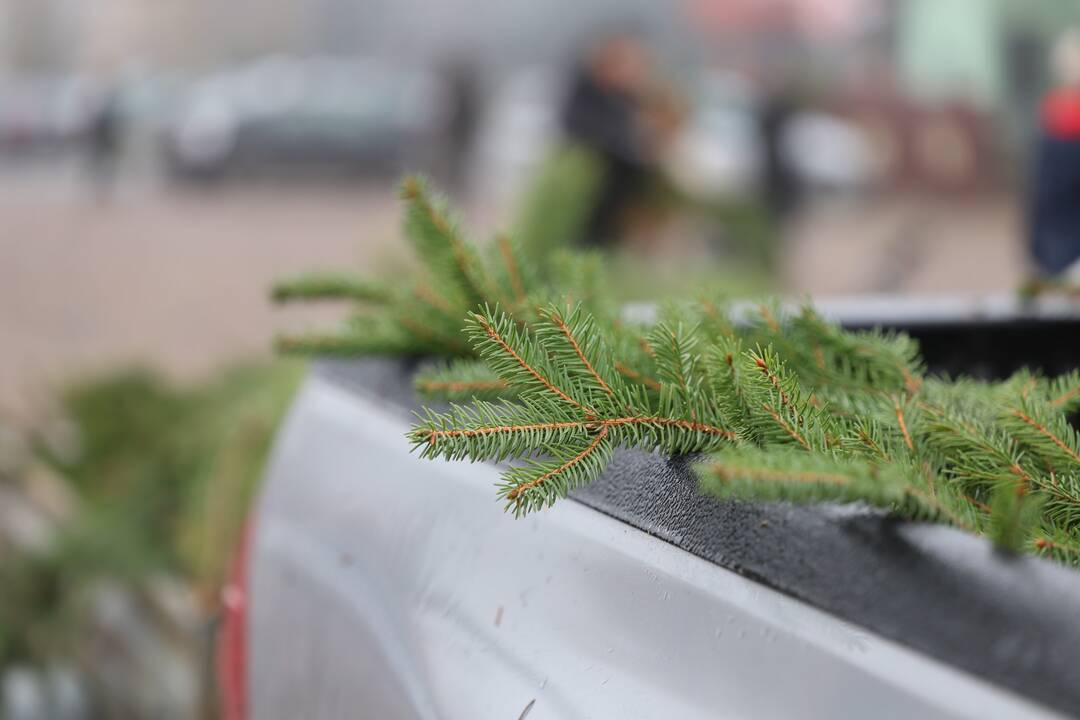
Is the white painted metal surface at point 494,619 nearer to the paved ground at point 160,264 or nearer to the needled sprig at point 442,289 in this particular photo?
the needled sprig at point 442,289

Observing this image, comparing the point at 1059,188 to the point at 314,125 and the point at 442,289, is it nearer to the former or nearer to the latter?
the point at 442,289

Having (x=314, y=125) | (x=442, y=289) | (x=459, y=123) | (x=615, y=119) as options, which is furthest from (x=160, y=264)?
(x=442, y=289)

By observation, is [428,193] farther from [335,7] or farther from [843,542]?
[335,7]

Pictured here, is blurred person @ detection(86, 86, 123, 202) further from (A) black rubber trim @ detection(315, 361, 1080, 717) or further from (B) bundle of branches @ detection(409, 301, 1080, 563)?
(A) black rubber trim @ detection(315, 361, 1080, 717)

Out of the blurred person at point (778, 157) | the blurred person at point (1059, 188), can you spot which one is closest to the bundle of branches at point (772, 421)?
the blurred person at point (1059, 188)

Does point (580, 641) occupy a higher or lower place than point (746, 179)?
higher

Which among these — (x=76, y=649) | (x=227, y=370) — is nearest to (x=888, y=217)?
(x=227, y=370)
